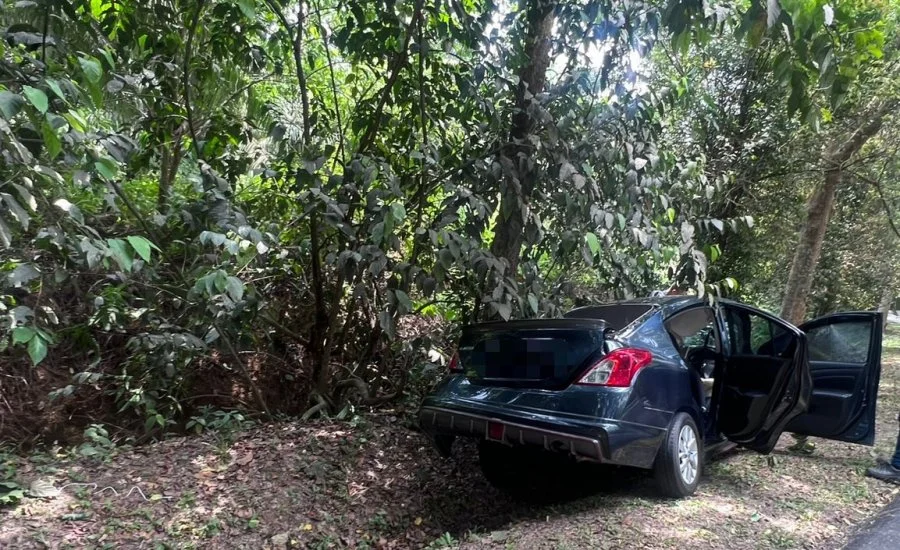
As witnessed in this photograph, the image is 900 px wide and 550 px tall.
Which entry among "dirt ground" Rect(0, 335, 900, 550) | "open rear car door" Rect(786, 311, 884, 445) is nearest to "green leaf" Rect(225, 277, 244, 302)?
"dirt ground" Rect(0, 335, 900, 550)

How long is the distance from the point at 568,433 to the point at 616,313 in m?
1.28

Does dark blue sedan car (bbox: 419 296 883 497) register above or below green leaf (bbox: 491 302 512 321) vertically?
below

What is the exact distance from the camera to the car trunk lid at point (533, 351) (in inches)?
161

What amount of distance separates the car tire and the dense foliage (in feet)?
4.82

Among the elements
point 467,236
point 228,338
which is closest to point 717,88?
point 467,236

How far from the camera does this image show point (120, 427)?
5.96 meters

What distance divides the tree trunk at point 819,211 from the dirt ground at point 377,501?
12.6ft

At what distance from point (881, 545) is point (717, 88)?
7.66 metres

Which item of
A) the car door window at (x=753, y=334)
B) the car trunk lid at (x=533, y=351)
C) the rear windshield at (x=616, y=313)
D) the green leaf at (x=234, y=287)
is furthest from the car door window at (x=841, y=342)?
the green leaf at (x=234, y=287)

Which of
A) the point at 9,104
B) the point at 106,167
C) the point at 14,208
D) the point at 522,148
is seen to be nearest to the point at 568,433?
the point at 522,148

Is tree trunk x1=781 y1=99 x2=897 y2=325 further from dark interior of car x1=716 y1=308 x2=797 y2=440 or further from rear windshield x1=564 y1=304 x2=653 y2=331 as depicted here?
rear windshield x1=564 y1=304 x2=653 y2=331

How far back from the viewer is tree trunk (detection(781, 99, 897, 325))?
27.6ft

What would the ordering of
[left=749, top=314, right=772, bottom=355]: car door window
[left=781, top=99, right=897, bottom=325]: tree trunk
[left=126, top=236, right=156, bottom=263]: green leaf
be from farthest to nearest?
[left=781, top=99, right=897, bottom=325]: tree trunk
[left=749, top=314, right=772, bottom=355]: car door window
[left=126, top=236, right=156, bottom=263]: green leaf

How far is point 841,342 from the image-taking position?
5.43 meters
